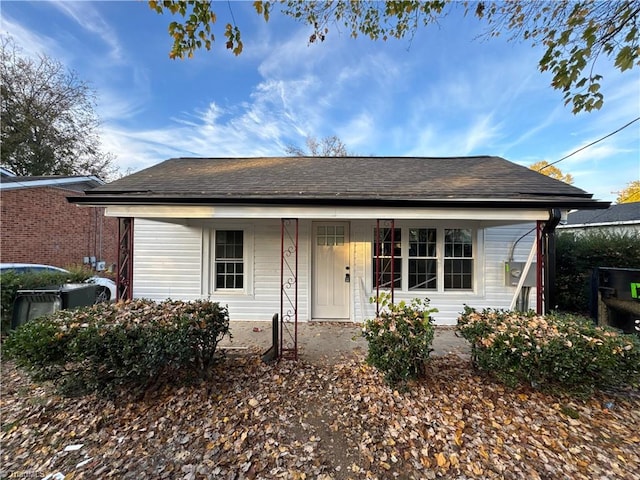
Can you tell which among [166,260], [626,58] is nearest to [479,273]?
[626,58]

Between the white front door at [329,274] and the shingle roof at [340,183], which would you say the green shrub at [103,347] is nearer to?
the shingle roof at [340,183]

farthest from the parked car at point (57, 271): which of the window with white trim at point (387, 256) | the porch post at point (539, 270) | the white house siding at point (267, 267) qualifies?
the porch post at point (539, 270)

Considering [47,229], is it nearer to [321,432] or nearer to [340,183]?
[340,183]

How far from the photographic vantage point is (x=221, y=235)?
661cm

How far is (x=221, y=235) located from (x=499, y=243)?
21.8 ft

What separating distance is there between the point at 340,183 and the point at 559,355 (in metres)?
4.08

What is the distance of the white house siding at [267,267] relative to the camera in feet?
20.5

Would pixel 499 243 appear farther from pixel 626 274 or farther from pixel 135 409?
pixel 135 409

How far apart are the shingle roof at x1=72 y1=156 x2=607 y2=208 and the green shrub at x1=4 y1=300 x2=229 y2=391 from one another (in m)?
2.08

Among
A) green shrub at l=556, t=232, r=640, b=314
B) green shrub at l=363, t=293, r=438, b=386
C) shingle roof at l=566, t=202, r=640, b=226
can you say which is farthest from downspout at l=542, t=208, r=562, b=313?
shingle roof at l=566, t=202, r=640, b=226

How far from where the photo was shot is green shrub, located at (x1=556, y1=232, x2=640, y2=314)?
6.92 m

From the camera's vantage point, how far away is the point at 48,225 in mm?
11820

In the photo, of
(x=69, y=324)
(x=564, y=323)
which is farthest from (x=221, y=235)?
(x=564, y=323)

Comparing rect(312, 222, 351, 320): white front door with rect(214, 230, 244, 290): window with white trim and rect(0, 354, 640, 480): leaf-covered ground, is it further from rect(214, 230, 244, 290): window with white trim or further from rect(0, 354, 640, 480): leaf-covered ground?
rect(0, 354, 640, 480): leaf-covered ground
